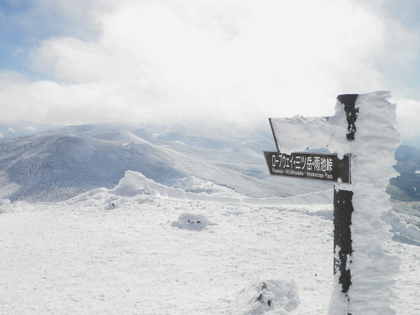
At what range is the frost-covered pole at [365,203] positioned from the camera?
10.5ft

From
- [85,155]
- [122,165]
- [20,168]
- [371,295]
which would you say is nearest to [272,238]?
[371,295]

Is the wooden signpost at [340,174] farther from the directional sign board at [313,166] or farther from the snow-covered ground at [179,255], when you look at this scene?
the snow-covered ground at [179,255]

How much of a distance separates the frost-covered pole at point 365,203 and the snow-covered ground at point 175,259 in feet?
1.47

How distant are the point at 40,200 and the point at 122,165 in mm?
12234

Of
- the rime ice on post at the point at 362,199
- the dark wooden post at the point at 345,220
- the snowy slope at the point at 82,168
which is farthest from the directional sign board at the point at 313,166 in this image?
the snowy slope at the point at 82,168

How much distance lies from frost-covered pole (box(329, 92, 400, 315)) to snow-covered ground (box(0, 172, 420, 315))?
17.6 inches

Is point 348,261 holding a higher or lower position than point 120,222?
higher

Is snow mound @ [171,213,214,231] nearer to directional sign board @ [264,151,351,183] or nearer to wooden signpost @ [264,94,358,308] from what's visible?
directional sign board @ [264,151,351,183]

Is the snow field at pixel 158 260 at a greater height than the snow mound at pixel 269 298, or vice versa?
the snow mound at pixel 269 298

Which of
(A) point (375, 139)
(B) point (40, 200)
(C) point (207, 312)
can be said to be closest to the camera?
(A) point (375, 139)

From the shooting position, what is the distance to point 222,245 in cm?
757

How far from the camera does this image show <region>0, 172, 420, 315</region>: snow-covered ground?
4.58 meters

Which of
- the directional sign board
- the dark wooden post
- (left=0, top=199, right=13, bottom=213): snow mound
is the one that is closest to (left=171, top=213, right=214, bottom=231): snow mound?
the directional sign board

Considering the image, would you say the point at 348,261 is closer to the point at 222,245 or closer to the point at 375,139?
the point at 375,139
